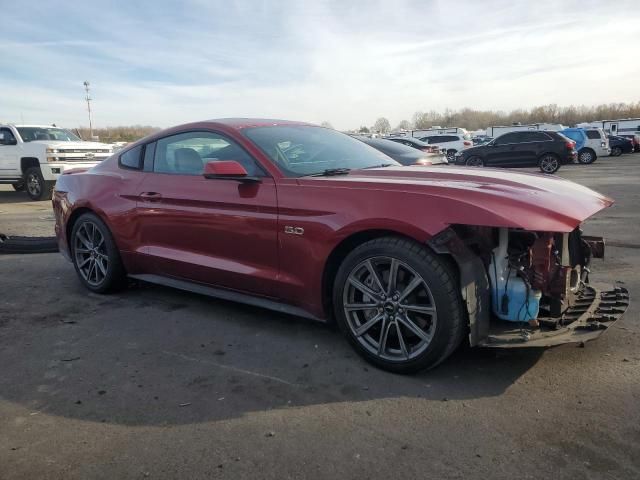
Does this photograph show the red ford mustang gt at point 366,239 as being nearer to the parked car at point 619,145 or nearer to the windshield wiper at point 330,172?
the windshield wiper at point 330,172

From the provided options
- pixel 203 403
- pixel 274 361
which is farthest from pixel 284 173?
pixel 203 403

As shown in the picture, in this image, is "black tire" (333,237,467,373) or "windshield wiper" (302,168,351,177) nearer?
"black tire" (333,237,467,373)

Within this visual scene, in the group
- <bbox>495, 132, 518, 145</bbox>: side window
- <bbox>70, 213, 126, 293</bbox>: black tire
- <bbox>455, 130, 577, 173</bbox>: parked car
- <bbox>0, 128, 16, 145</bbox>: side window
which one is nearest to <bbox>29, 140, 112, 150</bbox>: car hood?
<bbox>0, 128, 16, 145</bbox>: side window

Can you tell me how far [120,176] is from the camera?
4.75m

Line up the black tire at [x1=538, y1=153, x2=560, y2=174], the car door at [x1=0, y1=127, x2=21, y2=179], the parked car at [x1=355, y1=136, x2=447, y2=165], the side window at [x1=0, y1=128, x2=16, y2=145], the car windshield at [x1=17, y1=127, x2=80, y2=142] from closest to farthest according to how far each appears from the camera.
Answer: the parked car at [x1=355, y1=136, x2=447, y2=165]
the car door at [x1=0, y1=127, x2=21, y2=179]
the side window at [x1=0, y1=128, x2=16, y2=145]
the car windshield at [x1=17, y1=127, x2=80, y2=142]
the black tire at [x1=538, y1=153, x2=560, y2=174]

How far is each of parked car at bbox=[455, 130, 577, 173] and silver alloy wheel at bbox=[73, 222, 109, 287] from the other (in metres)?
18.0

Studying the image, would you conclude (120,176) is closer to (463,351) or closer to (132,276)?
(132,276)

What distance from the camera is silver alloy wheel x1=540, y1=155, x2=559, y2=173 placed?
815 inches

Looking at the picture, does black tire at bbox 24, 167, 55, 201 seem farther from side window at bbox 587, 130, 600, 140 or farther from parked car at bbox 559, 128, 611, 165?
side window at bbox 587, 130, 600, 140

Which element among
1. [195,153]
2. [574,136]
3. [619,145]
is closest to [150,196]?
[195,153]

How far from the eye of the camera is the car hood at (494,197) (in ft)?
9.10

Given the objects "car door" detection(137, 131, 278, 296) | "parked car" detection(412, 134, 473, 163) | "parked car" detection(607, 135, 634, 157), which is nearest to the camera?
"car door" detection(137, 131, 278, 296)

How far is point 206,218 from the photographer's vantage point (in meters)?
3.95

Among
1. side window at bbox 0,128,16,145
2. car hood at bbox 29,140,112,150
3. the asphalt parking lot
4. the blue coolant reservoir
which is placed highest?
side window at bbox 0,128,16,145
